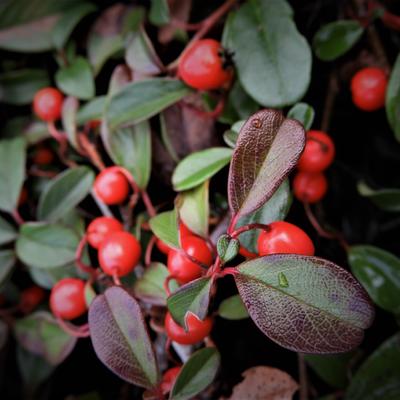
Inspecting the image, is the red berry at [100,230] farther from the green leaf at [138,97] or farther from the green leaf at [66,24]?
the green leaf at [66,24]

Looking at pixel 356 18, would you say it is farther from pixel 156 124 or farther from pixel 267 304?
pixel 267 304

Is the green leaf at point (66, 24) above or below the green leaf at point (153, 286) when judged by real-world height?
above

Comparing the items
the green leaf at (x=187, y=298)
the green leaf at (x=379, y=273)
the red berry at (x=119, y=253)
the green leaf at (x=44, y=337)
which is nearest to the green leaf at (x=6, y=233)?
the green leaf at (x=44, y=337)

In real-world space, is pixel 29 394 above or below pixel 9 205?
below

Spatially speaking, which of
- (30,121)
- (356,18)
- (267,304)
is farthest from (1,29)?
(267,304)

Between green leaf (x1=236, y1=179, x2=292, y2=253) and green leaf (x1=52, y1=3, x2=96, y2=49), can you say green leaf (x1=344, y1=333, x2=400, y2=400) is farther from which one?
green leaf (x1=52, y1=3, x2=96, y2=49)

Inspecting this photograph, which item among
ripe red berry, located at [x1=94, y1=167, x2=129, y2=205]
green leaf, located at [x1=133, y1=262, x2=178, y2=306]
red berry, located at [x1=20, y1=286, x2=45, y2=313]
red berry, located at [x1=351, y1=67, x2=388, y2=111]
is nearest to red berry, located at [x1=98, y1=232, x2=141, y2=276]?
green leaf, located at [x1=133, y1=262, x2=178, y2=306]
